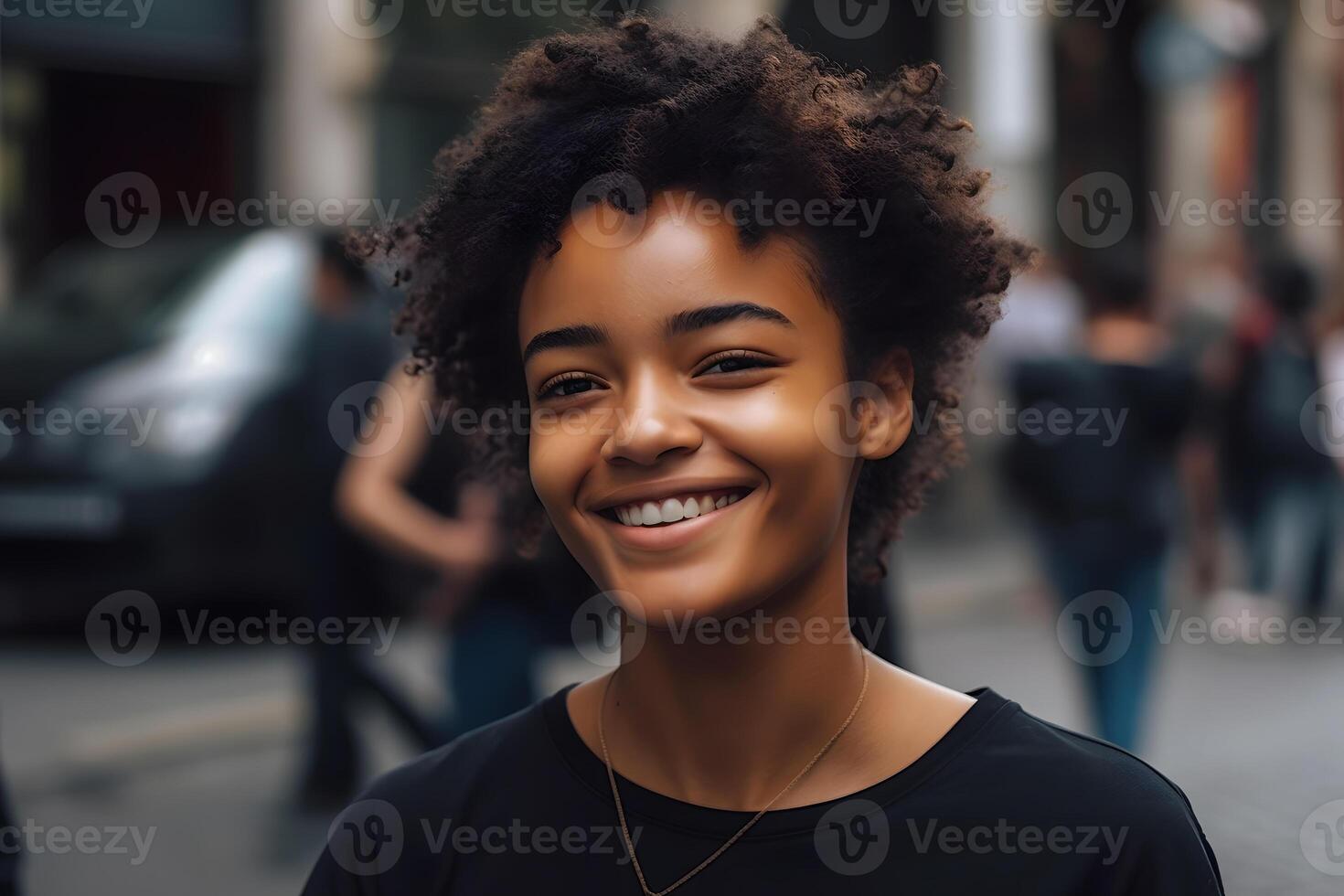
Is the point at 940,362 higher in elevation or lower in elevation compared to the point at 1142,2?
lower

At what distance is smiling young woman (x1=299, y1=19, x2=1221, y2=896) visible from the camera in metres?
1.75

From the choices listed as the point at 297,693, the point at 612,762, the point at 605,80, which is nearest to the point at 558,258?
the point at 605,80

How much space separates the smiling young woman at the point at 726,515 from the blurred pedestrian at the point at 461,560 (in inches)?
80.8

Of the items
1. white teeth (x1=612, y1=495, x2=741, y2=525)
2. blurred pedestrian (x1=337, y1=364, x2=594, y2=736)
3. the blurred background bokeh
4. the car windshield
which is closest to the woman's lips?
white teeth (x1=612, y1=495, x2=741, y2=525)

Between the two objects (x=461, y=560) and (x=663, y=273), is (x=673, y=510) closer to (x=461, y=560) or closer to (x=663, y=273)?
(x=663, y=273)

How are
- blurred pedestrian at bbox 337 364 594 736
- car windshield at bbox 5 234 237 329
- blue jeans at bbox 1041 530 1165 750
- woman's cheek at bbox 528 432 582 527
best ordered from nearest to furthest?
woman's cheek at bbox 528 432 582 527 < blurred pedestrian at bbox 337 364 594 736 < blue jeans at bbox 1041 530 1165 750 < car windshield at bbox 5 234 237 329

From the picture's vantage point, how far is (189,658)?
25.9ft

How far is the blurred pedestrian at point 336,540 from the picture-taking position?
5.46 meters

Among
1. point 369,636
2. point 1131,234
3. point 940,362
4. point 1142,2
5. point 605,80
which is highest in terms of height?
point 1142,2

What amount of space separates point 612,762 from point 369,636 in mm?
3705

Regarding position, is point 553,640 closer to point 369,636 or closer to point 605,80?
point 369,636

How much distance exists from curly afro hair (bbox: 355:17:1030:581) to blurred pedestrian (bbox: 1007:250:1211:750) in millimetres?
3383

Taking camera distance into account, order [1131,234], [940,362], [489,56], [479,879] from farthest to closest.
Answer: [1131,234]
[489,56]
[940,362]
[479,879]

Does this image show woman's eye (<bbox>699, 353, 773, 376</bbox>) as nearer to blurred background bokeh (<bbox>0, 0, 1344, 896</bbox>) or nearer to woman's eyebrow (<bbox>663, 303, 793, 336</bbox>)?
woman's eyebrow (<bbox>663, 303, 793, 336</bbox>)
